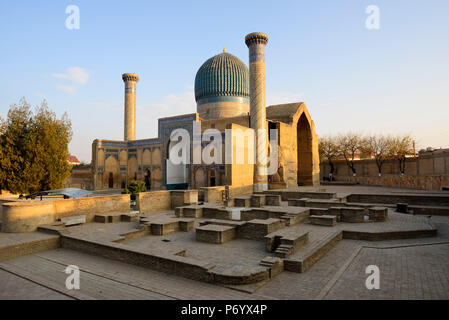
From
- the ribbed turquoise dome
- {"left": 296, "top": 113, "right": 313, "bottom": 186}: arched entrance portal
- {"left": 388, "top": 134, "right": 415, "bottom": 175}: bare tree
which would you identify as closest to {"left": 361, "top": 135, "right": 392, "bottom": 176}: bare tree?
{"left": 388, "top": 134, "right": 415, "bottom": 175}: bare tree

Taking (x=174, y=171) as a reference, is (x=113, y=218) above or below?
below

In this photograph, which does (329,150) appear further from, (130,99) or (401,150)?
(130,99)

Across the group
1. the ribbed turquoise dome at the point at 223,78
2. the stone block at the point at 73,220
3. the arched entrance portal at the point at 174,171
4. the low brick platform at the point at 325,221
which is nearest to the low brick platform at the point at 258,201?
the low brick platform at the point at 325,221

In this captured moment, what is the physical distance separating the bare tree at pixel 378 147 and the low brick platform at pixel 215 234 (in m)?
28.7

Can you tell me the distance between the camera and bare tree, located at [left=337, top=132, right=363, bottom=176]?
3434cm

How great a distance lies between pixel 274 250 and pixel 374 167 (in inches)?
A: 1229

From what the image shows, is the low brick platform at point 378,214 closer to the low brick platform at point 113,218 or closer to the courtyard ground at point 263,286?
the courtyard ground at point 263,286

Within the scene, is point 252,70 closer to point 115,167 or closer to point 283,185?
point 283,185

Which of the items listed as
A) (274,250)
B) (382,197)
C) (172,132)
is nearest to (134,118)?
(172,132)

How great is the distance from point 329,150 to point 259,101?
1843 cm

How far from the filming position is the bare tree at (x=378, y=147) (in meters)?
31.6

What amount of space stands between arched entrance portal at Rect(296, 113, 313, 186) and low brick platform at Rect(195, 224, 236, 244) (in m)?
21.0

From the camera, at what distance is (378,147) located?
32469 millimetres

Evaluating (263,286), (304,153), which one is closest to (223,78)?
(304,153)
